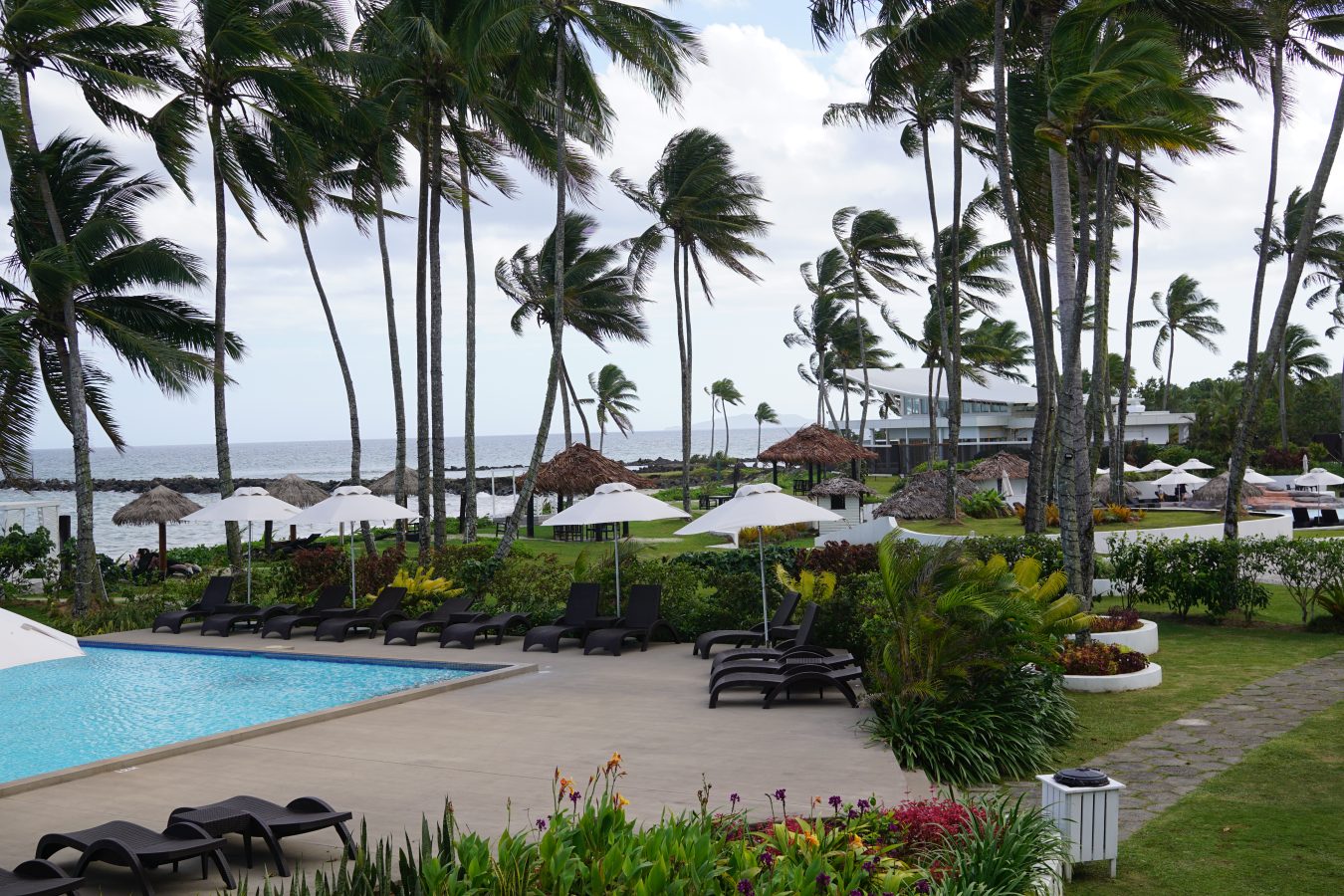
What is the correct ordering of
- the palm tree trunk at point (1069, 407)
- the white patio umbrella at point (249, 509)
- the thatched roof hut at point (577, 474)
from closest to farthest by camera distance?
1. the palm tree trunk at point (1069, 407)
2. the white patio umbrella at point (249, 509)
3. the thatched roof hut at point (577, 474)

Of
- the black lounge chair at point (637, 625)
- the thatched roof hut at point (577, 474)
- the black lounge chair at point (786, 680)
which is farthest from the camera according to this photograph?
the thatched roof hut at point (577, 474)

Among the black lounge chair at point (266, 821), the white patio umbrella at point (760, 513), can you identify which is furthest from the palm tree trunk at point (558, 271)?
the black lounge chair at point (266, 821)

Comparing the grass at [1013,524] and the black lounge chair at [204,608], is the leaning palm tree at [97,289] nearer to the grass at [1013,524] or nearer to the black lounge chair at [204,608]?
the black lounge chair at [204,608]

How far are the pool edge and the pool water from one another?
88 centimetres

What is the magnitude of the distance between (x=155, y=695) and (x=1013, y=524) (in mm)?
18961

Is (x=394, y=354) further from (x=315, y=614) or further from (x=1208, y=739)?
(x=1208, y=739)

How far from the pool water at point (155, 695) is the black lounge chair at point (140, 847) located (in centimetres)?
416

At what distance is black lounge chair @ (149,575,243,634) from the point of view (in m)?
15.9

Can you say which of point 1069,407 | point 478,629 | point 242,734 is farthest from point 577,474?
point 242,734

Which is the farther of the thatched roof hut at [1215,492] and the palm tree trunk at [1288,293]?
the thatched roof hut at [1215,492]

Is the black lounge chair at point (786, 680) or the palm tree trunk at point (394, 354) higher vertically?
the palm tree trunk at point (394, 354)

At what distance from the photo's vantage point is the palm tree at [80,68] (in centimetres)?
1680

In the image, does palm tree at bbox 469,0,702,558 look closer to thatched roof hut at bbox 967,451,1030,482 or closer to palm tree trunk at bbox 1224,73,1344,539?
palm tree trunk at bbox 1224,73,1344,539

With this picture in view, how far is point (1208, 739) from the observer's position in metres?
8.61
